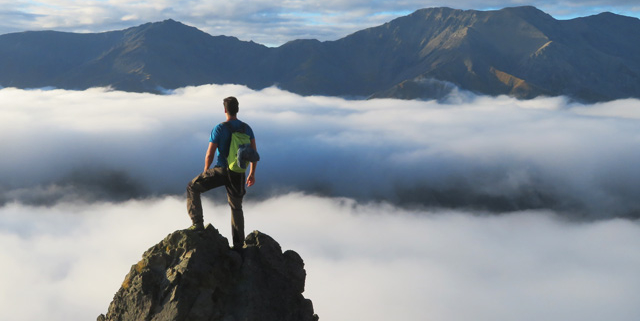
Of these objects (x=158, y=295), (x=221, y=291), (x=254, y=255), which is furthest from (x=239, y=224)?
(x=158, y=295)

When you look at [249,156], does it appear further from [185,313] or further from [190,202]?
[185,313]

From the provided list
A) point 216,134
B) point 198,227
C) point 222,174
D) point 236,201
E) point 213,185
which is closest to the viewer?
point 216,134

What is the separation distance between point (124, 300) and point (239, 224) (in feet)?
16.2

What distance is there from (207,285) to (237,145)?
16.9 feet

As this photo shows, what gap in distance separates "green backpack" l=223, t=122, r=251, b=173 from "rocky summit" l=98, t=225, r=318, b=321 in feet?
9.85

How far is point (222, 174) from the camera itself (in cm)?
1873

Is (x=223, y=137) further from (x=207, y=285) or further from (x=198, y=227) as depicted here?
(x=207, y=285)

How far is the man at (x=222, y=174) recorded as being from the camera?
58.9 feet

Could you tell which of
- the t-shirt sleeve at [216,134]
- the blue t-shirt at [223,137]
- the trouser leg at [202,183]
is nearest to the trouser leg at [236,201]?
the trouser leg at [202,183]

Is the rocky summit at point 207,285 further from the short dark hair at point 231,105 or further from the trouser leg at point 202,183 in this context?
the short dark hair at point 231,105

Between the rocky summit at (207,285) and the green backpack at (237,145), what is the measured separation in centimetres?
300

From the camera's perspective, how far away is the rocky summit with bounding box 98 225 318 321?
18516mm

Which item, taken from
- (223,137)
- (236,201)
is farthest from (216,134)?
(236,201)

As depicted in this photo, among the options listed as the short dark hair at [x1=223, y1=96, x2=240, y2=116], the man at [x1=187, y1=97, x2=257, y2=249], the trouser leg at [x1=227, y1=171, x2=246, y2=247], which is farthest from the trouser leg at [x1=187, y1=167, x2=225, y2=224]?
the short dark hair at [x1=223, y1=96, x2=240, y2=116]
